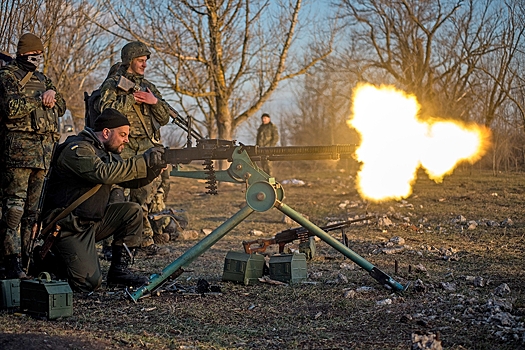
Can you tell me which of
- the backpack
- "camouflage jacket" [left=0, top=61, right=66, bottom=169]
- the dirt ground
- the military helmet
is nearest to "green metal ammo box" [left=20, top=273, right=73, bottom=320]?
the dirt ground

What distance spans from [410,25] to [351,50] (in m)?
2.57

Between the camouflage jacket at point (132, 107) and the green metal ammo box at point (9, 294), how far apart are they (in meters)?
2.75

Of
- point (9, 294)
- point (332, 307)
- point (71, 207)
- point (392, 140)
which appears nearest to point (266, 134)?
point (392, 140)

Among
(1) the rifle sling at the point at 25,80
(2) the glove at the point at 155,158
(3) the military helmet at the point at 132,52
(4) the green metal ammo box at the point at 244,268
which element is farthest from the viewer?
(3) the military helmet at the point at 132,52

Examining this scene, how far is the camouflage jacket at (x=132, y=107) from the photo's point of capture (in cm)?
786

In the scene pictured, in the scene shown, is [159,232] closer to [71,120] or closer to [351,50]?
[351,50]

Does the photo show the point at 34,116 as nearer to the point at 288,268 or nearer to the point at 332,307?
the point at 288,268

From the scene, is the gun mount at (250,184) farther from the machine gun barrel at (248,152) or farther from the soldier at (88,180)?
the soldier at (88,180)

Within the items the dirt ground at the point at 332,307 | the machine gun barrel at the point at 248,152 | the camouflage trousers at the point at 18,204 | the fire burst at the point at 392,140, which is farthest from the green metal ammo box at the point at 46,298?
the fire burst at the point at 392,140

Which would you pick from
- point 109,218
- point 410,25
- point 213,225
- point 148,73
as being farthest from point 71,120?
point 109,218

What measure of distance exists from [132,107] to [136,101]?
0.28ft

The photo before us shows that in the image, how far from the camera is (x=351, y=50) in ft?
90.3

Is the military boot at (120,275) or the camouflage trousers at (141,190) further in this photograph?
the camouflage trousers at (141,190)

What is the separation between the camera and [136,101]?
8.07 metres
